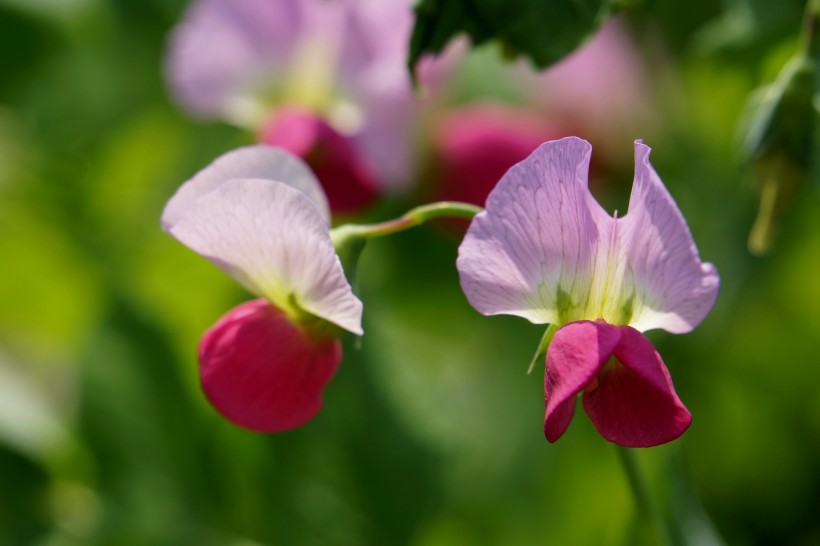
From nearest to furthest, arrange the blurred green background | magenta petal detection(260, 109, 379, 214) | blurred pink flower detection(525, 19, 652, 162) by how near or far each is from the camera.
Result: magenta petal detection(260, 109, 379, 214) < the blurred green background < blurred pink flower detection(525, 19, 652, 162)

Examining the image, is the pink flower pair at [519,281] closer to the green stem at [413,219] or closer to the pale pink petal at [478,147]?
the green stem at [413,219]

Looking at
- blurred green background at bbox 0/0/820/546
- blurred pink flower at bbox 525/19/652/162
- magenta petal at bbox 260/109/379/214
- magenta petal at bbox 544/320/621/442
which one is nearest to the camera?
magenta petal at bbox 544/320/621/442

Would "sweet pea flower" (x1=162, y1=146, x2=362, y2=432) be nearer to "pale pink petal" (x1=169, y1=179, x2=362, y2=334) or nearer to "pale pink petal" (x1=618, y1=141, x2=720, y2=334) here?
"pale pink petal" (x1=169, y1=179, x2=362, y2=334)

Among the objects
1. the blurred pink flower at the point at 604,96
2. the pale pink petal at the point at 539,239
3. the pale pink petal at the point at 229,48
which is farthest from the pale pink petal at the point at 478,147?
the pale pink petal at the point at 539,239

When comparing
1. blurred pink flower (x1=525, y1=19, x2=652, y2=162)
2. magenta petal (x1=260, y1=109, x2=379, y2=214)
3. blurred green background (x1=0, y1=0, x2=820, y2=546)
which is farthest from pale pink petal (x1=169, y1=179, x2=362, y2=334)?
blurred pink flower (x1=525, y1=19, x2=652, y2=162)

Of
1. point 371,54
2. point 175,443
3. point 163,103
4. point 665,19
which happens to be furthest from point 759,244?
point 163,103

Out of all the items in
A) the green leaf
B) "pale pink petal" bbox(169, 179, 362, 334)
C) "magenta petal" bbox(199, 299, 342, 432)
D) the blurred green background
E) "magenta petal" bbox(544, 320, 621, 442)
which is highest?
the green leaf

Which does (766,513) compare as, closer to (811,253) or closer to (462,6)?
(811,253)

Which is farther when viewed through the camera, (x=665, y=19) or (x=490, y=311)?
(x=665, y=19)
